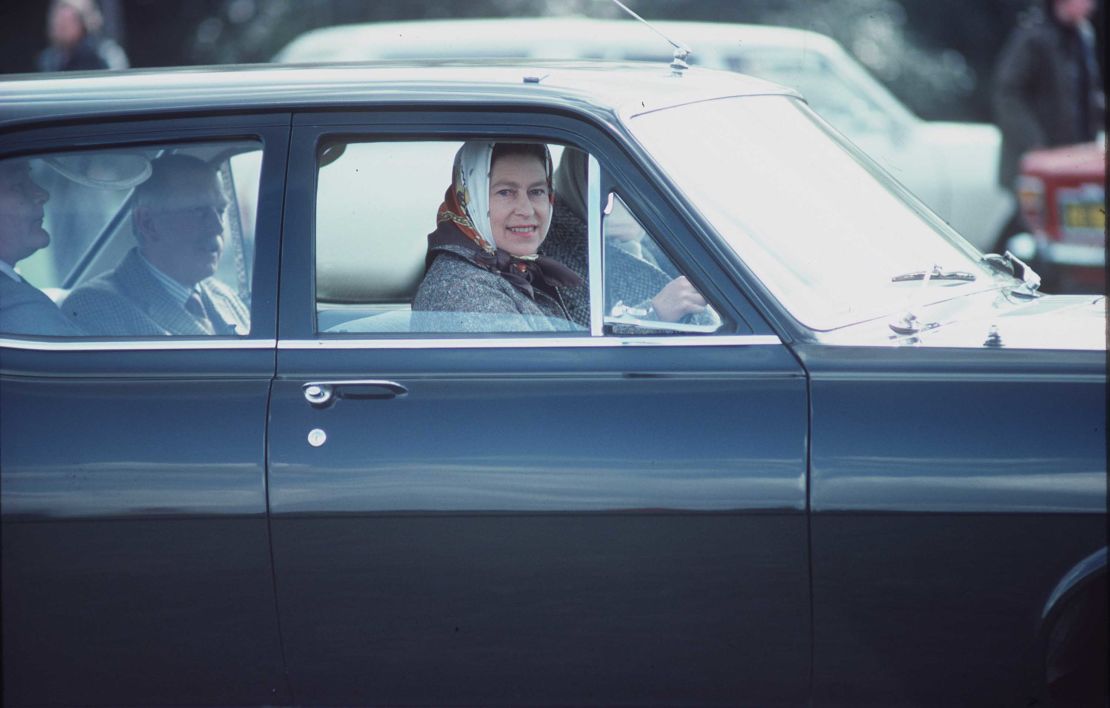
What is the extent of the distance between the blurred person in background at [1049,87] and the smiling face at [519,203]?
6522mm

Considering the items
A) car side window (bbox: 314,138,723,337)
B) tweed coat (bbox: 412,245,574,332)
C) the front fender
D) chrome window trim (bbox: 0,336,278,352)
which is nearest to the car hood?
car side window (bbox: 314,138,723,337)

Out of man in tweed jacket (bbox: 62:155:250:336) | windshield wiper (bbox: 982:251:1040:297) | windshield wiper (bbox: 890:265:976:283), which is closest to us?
windshield wiper (bbox: 890:265:976:283)

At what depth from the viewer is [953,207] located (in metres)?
9.32

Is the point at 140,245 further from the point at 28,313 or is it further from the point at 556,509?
the point at 556,509

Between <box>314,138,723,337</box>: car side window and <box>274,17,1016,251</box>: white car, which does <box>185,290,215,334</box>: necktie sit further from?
<box>274,17,1016,251</box>: white car

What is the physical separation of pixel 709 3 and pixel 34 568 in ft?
37.5

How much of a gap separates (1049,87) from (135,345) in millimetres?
7683

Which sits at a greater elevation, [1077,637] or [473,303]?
[473,303]

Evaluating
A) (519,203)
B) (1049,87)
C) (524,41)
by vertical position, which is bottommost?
(519,203)

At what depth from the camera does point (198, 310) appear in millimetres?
A: 3500

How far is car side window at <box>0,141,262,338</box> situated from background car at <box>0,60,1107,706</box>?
12cm

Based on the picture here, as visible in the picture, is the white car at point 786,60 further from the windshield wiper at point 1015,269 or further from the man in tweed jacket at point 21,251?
the man in tweed jacket at point 21,251

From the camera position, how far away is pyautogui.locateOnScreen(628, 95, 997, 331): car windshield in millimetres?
2988

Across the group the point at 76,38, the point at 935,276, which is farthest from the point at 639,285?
the point at 76,38
